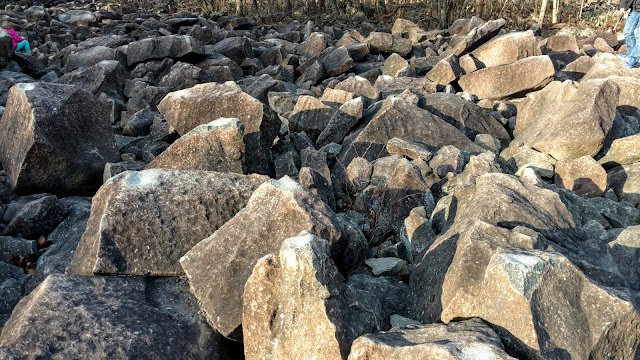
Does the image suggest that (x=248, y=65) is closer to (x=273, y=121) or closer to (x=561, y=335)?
(x=273, y=121)

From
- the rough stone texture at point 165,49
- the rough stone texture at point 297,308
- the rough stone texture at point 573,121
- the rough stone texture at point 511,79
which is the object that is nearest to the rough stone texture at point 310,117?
the rough stone texture at point 573,121

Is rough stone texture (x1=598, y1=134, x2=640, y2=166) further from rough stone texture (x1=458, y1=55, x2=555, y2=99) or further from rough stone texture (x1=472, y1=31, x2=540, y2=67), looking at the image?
rough stone texture (x1=472, y1=31, x2=540, y2=67)

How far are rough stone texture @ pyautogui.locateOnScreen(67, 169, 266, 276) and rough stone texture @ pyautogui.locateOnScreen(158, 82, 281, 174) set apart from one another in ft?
5.02

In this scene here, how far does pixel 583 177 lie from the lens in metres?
4.78

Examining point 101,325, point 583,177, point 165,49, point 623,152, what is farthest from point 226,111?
point 165,49

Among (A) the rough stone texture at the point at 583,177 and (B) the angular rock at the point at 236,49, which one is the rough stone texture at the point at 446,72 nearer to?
(A) the rough stone texture at the point at 583,177

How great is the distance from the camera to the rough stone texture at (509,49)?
8.02 meters

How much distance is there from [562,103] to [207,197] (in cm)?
423

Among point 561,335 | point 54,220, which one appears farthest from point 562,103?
point 54,220

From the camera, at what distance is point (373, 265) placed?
349 centimetres

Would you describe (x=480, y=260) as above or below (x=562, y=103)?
above

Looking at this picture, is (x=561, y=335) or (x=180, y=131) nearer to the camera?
(x=561, y=335)

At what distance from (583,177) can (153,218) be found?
3696 millimetres

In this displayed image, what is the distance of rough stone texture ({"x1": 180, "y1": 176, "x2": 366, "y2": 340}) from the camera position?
8.98 ft
